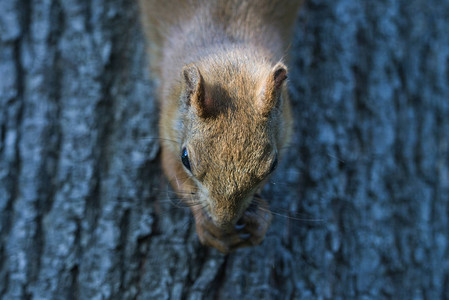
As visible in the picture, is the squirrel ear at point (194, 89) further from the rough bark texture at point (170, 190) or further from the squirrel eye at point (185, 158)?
the rough bark texture at point (170, 190)

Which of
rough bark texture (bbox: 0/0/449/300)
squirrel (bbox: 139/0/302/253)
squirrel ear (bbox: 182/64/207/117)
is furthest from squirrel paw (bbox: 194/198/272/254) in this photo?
squirrel ear (bbox: 182/64/207/117)

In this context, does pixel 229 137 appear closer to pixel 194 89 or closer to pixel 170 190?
pixel 194 89

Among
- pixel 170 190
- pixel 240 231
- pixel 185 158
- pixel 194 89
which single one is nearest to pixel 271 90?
pixel 194 89

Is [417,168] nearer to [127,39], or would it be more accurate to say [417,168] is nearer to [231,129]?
[231,129]

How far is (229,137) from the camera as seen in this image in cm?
187

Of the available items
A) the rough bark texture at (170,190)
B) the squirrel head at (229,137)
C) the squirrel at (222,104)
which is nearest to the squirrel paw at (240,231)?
the squirrel at (222,104)

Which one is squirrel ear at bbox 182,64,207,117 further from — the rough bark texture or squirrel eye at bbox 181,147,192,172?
the rough bark texture

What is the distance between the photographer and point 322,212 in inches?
105

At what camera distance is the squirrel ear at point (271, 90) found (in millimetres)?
1948

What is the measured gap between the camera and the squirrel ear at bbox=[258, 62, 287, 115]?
1948 mm

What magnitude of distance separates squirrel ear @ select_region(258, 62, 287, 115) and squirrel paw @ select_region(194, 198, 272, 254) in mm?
614

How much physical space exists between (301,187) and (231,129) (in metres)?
0.96

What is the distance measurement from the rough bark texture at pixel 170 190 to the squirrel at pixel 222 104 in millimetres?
158

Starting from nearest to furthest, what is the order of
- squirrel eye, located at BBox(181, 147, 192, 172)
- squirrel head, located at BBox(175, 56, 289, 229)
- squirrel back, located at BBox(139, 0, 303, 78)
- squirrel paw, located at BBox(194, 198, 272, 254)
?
1. squirrel head, located at BBox(175, 56, 289, 229)
2. squirrel eye, located at BBox(181, 147, 192, 172)
3. squirrel paw, located at BBox(194, 198, 272, 254)
4. squirrel back, located at BBox(139, 0, 303, 78)
